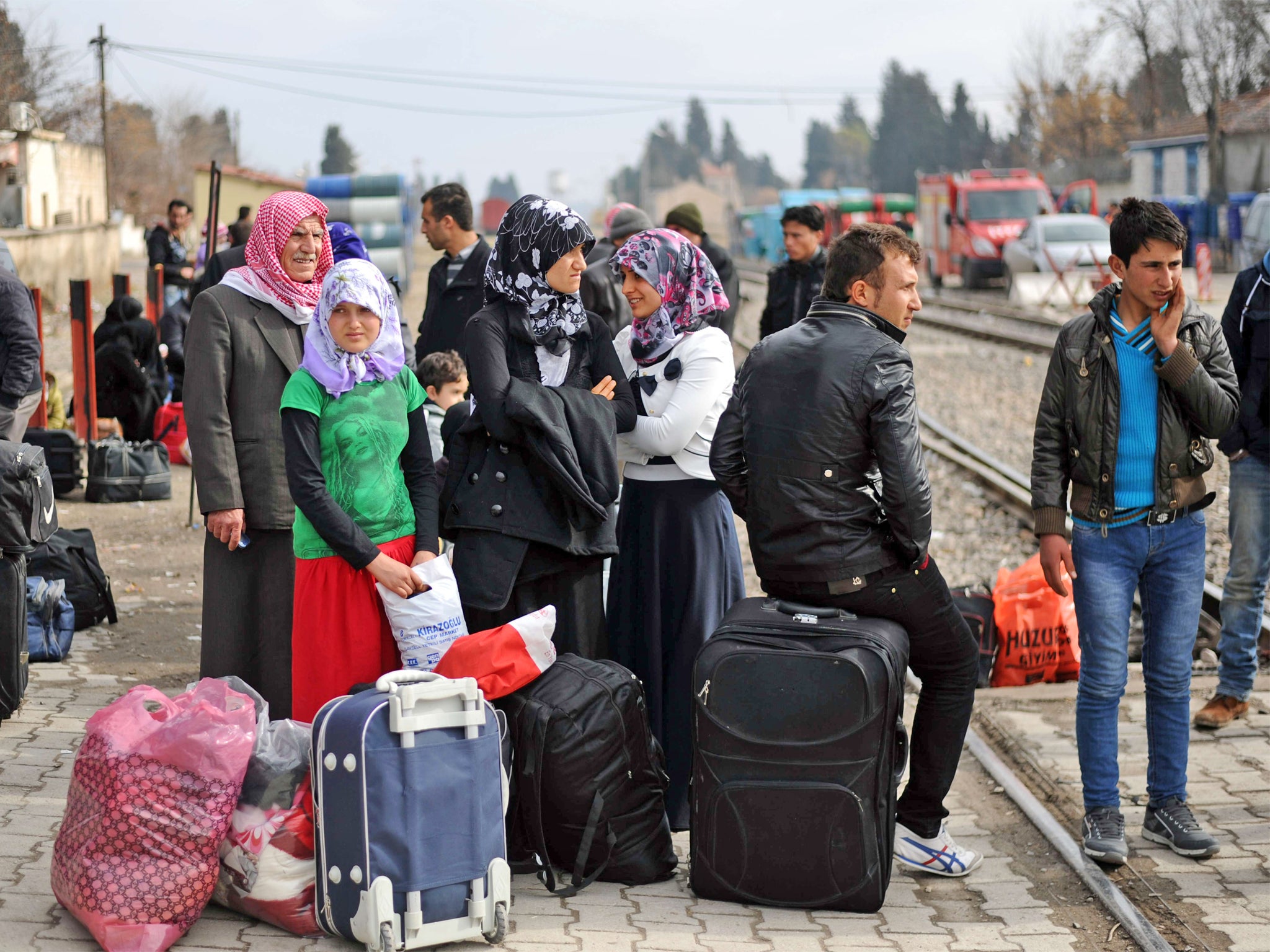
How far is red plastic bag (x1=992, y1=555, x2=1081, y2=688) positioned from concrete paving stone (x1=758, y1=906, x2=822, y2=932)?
2.97 meters

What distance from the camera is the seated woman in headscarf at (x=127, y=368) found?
12.2m

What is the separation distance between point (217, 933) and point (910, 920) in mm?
1936

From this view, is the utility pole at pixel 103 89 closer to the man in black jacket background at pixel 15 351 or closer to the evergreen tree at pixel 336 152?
the man in black jacket background at pixel 15 351

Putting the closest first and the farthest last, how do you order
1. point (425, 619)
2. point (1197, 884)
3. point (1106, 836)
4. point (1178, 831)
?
point (425, 619) < point (1197, 884) < point (1106, 836) < point (1178, 831)

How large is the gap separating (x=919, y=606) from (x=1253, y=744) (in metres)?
2.33

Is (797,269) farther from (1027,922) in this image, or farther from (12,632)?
(1027,922)

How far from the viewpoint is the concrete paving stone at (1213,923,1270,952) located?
160 inches

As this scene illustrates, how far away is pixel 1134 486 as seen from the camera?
4.57m

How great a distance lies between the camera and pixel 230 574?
514cm

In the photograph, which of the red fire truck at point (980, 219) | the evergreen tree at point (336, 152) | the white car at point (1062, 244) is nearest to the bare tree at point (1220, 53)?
the red fire truck at point (980, 219)

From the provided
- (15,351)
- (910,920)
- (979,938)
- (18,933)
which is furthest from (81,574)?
(979,938)

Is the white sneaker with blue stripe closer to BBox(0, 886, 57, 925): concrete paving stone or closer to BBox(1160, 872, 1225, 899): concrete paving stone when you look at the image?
BBox(1160, 872, 1225, 899): concrete paving stone

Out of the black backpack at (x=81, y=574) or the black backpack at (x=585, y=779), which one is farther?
the black backpack at (x=81, y=574)

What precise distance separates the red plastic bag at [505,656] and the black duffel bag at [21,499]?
2158mm
